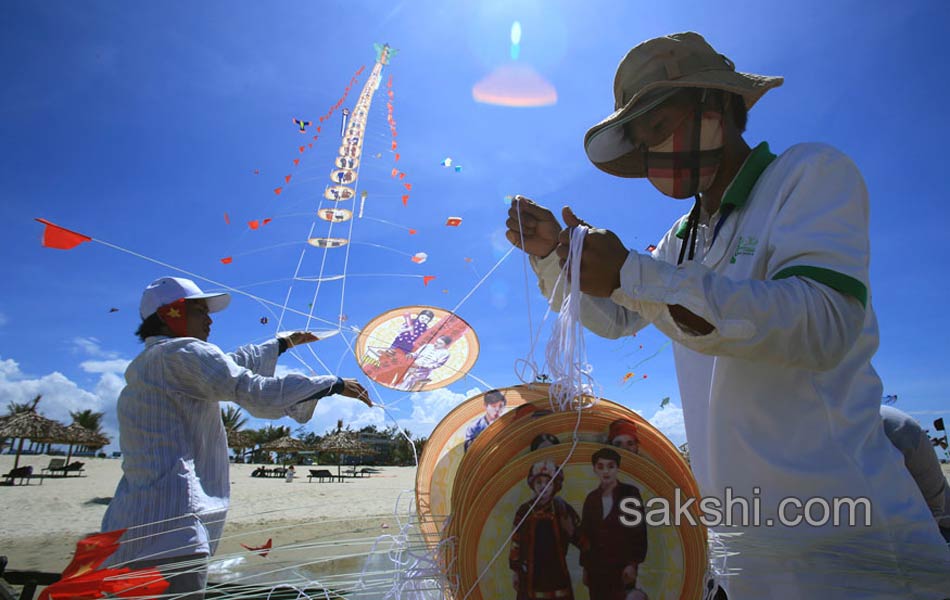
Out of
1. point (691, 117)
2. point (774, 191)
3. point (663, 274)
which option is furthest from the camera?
point (691, 117)

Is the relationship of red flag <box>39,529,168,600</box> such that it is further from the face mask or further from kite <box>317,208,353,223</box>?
kite <box>317,208,353,223</box>

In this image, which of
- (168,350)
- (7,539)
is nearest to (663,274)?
(168,350)

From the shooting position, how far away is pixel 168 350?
2400 mm

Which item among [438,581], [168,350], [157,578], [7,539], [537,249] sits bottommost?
[7,539]

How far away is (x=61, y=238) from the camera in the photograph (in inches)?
133

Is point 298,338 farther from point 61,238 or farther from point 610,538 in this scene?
point 610,538

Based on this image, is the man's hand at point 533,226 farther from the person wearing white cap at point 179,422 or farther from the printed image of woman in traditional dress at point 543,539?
the person wearing white cap at point 179,422

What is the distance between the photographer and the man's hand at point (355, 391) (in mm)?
2764

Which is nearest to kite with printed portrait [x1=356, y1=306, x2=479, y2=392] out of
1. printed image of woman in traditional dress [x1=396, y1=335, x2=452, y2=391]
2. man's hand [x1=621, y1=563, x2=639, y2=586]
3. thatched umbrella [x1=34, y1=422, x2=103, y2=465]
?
printed image of woman in traditional dress [x1=396, y1=335, x2=452, y2=391]

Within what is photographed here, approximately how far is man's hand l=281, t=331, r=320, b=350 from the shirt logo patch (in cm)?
295

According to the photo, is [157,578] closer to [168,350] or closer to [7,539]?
[168,350]

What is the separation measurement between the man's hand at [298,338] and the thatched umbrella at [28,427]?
3397cm

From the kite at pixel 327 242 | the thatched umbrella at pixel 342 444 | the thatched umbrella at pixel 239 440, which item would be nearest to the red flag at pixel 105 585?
the kite at pixel 327 242

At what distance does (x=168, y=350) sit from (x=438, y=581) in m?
2.02
